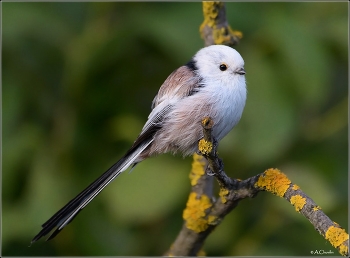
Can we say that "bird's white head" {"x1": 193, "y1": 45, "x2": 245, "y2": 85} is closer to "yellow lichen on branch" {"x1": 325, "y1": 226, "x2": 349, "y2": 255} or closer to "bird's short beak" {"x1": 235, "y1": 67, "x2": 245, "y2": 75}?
"bird's short beak" {"x1": 235, "y1": 67, "x2": 245, "y2": 75}

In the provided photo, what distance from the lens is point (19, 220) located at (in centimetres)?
235

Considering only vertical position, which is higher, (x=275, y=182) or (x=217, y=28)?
(x=217, y=28)

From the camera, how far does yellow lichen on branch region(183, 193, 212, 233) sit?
80.4 inches

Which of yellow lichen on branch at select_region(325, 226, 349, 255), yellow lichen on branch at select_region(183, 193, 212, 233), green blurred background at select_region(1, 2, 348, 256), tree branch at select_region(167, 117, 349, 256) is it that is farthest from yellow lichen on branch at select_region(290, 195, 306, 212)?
green blurred background at select_region(1, 2, 348, 256)

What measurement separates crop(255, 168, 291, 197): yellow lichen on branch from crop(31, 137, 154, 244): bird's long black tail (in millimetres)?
599

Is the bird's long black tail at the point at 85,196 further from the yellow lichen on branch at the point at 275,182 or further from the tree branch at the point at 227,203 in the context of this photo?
the yellow lichen on branch at the point at 275,182

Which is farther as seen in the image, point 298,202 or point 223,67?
point 223,67

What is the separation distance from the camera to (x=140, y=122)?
2.45m

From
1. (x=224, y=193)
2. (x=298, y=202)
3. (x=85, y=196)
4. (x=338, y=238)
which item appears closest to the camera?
(x=338, y=238)

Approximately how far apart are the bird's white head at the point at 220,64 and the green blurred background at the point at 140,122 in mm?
99

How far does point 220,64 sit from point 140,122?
0.49 m

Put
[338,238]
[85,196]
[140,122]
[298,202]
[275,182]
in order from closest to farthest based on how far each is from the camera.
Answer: [338,238]
[298,202]
[275,182]
[85,196]
[140,122]

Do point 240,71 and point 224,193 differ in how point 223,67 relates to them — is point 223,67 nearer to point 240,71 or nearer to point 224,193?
point 240,71

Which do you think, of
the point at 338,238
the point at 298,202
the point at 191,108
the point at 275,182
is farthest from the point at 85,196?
the point at 338,238
